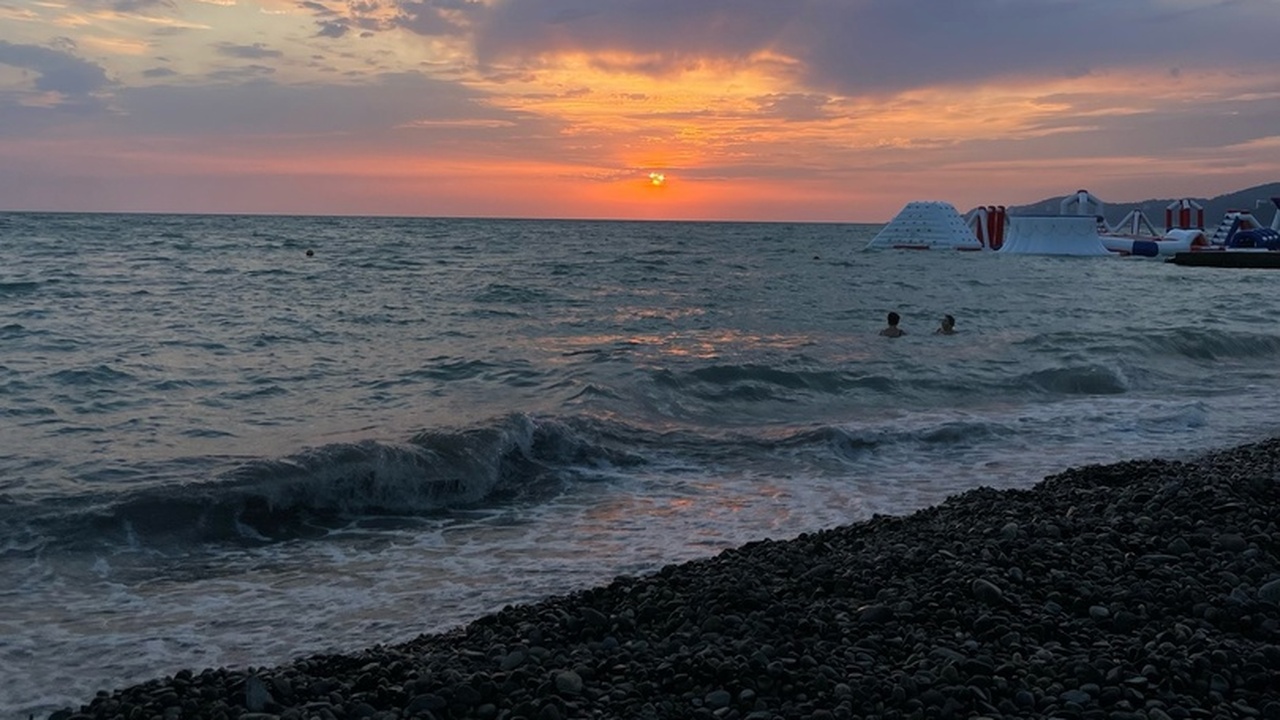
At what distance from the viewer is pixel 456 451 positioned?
10.8m

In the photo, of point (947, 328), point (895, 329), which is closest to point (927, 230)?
point (947, 328)

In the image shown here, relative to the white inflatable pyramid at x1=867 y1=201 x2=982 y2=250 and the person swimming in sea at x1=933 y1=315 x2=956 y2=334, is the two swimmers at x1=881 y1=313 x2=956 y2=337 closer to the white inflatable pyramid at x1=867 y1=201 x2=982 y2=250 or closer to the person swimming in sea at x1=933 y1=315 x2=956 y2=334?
the person swimming in sea at x1=933 y1=315 x2=956 y2=334

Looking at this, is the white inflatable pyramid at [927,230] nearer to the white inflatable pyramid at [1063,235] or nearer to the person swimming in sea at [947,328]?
the white inflatable pyramid at [1063,235]

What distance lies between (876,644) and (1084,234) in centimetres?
6348

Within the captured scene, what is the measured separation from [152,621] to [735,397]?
1024 cm

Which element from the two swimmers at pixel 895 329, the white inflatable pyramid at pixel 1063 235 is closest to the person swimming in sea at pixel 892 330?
the two swimmers at pixel 895 329

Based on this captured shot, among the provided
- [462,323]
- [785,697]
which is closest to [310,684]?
[785,697]

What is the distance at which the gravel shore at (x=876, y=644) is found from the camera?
4.12 meters

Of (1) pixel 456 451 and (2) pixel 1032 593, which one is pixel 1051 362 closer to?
(1) pixel 456 451

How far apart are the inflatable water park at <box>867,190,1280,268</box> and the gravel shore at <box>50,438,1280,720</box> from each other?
56.2 m

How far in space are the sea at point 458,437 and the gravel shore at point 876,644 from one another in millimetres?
1126

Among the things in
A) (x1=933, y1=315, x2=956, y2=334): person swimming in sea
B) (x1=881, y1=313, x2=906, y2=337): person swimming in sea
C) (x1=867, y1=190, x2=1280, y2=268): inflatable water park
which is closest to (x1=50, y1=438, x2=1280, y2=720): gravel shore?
(x1=881, y1=313, x2=906, y2=337): person swimming in sea

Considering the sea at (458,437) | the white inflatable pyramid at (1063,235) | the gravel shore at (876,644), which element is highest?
the white inflatable pyramid at (1063,235)

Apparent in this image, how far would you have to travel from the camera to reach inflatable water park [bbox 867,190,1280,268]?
56.5m
